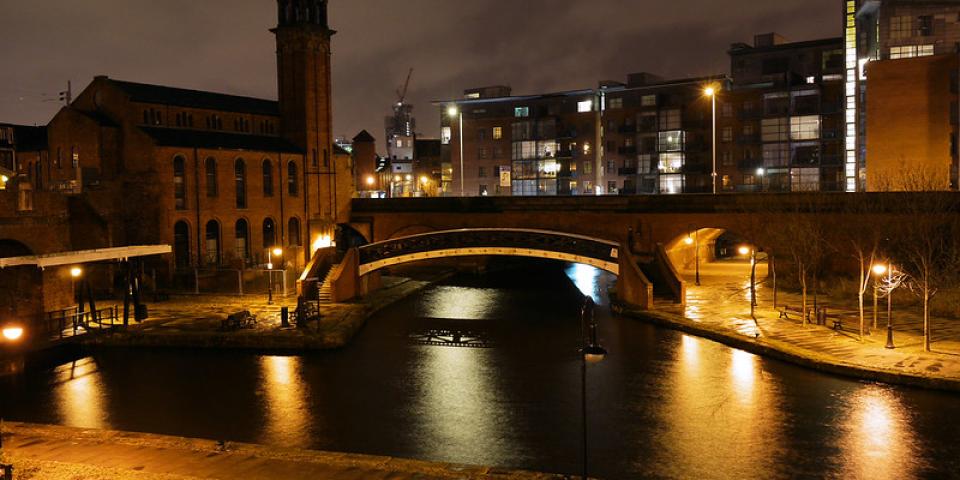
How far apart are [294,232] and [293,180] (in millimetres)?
4099

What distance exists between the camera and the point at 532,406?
2442 cm

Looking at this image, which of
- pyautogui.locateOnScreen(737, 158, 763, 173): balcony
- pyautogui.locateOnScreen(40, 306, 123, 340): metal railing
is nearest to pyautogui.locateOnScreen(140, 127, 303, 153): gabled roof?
pyautogui.locateOnScreen(40, 306, 123, 340): metal railing

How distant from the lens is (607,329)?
36.6 metres

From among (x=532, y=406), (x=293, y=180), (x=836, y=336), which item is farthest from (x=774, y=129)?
(x=532, y=406)

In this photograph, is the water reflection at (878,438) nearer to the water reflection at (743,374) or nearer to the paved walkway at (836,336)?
the paved walkway at (836,336)

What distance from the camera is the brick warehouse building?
161 ft

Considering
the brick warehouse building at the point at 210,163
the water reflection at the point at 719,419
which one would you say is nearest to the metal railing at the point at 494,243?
the brick warehouse building at the point at 210,163

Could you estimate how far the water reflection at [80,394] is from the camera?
2368 cm

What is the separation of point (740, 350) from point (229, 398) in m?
19.9

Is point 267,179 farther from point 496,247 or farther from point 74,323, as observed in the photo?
point 74,323

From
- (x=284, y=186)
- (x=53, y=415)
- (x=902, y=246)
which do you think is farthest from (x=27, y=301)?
(x=902, y=246)

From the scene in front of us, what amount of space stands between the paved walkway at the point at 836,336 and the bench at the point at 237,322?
1996 cm

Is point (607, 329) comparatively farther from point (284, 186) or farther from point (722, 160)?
point (722, 160)

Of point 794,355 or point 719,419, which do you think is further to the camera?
point 794,355
